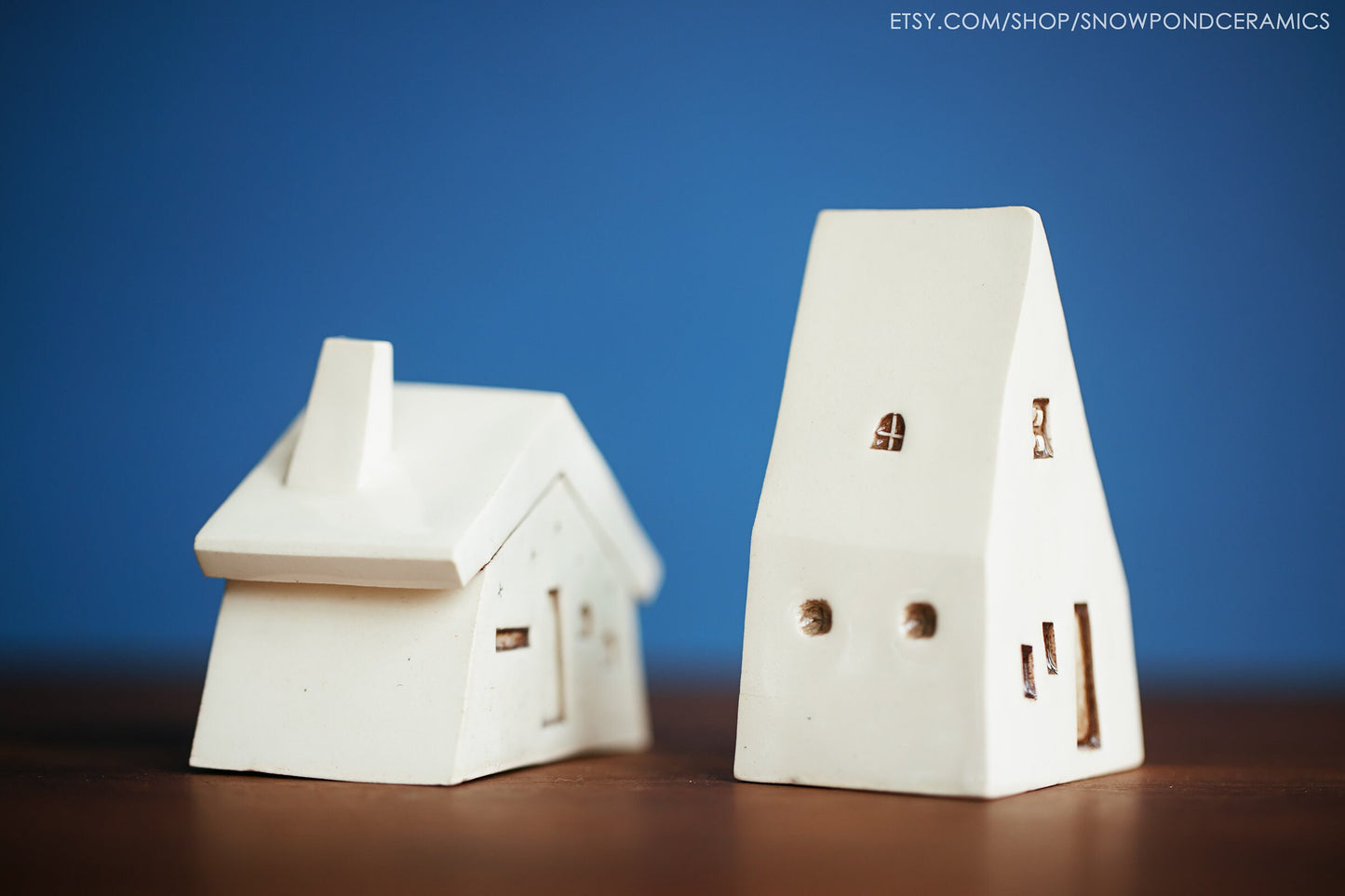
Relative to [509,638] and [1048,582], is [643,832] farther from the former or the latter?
[1048,582]

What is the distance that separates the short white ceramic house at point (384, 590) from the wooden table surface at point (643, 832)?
14cm

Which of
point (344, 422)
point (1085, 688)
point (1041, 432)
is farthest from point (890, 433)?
point (344, 422)

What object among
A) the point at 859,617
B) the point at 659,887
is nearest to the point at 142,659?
the point at 859,617

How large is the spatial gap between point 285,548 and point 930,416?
1959 mm

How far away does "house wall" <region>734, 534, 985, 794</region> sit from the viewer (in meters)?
4.15

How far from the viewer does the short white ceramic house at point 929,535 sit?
13.7 ft

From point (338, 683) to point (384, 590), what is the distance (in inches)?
12.4

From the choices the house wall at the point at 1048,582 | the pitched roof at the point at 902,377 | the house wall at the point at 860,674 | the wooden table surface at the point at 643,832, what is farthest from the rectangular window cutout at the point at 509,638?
the house wall at the point at 1048,582

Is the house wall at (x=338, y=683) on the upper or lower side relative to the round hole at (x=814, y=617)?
lower

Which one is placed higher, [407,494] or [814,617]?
[407,494]

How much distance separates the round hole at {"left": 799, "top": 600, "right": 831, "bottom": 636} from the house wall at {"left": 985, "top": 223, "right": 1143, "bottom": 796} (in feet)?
1.57

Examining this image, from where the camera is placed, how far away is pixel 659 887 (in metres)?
3.25

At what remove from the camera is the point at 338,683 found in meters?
4.63

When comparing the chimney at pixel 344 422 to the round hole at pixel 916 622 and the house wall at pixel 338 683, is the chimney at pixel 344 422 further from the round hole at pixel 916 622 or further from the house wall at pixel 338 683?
the round hole at pixel 916 622
